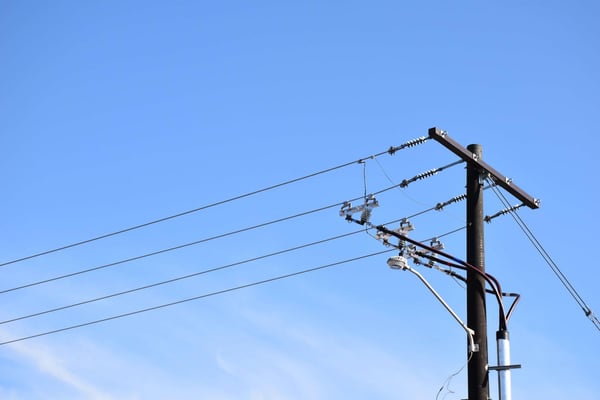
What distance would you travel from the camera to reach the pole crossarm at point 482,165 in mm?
14453

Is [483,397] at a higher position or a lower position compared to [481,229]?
lower

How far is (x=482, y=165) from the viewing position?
1490cm

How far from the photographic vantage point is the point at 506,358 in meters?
13.2

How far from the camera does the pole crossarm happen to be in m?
14.5

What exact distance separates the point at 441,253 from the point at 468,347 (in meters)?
1.74

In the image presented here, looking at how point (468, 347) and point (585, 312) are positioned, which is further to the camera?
point (585, 312)

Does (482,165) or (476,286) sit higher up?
(482,165)

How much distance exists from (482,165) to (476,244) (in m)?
1.48

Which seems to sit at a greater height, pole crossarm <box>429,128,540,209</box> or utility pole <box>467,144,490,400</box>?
pole crossarm <box>429,128,540,209</box>

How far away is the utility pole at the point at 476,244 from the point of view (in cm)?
1338

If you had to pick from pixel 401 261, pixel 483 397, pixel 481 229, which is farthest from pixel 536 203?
pixel 483 397

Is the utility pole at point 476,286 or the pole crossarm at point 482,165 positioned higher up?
the pole crossarm at point 482,165

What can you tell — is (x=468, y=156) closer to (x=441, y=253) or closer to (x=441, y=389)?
(x=441, y=253)

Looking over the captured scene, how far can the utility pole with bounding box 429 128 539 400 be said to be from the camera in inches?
527
